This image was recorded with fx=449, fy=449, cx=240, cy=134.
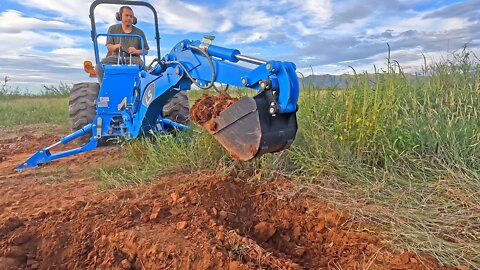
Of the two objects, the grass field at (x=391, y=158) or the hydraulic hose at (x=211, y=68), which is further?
the hydraulic hose at (x=211, y=68)

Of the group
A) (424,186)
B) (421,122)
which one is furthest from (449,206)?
(421,122)

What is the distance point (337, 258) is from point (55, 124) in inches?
375

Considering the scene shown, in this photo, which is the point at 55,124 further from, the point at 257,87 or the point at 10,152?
the point at 257,87

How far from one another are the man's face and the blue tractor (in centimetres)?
13

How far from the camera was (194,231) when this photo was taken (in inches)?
117

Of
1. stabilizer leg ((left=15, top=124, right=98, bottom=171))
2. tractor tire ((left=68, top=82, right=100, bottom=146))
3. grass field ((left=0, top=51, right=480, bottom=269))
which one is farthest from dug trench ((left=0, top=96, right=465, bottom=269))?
tractor tire ((left=68, top=82, right=100, bottom=146))

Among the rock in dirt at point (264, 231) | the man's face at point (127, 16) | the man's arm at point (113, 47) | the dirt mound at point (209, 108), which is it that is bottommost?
the rock in dirt at point (264, 231)

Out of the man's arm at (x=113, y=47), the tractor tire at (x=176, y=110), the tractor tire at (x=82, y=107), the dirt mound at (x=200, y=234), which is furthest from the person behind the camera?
the tractor tire at (x=176, y=110)

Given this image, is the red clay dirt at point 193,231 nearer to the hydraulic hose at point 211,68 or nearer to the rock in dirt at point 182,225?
the rock in dirt at point 182,225

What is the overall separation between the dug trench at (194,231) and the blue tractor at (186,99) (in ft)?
1.81

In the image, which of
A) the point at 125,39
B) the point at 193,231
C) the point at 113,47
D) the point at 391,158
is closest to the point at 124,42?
the point at 125,39

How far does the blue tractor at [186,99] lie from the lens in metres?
3.01

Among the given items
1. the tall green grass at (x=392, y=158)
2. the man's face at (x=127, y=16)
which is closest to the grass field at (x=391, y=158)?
the tall green grass at (x=392, y=158)

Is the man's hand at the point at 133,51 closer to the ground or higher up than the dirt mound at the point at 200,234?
higher up
